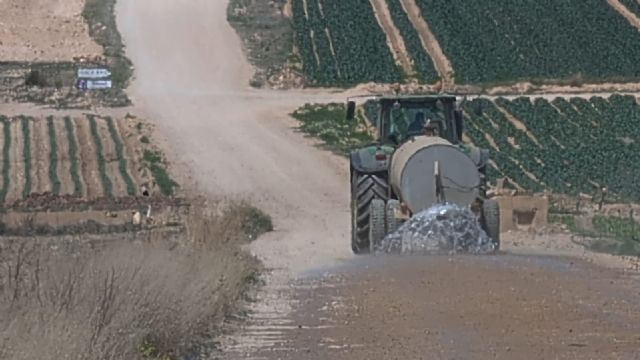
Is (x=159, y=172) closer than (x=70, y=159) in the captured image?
Yes

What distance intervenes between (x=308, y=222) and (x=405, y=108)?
11539mm

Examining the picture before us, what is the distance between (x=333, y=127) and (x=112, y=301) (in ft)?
133

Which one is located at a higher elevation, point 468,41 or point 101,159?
point 468,41

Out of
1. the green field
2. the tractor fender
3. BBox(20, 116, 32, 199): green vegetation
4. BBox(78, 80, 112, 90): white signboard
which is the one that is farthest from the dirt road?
BBox(78, 80, 112, 90): white signboard

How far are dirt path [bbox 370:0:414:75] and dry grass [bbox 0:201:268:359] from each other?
47788 millimetres

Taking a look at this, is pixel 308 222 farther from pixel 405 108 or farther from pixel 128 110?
pixel 128 110

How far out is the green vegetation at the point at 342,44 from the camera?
204 feet

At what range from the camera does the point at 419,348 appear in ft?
39.5

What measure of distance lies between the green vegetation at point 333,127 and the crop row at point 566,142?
12.9 ft

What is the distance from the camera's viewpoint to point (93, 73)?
60969 mm

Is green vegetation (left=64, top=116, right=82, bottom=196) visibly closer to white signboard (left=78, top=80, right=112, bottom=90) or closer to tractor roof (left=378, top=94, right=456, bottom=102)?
white signboard (left=78, top=80, right=112, bottom=90)

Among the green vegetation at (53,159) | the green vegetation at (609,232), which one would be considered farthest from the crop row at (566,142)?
the green vegetation at (53,159)

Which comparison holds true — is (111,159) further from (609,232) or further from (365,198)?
(365,198)

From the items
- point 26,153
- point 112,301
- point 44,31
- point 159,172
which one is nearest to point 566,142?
point 159,172
